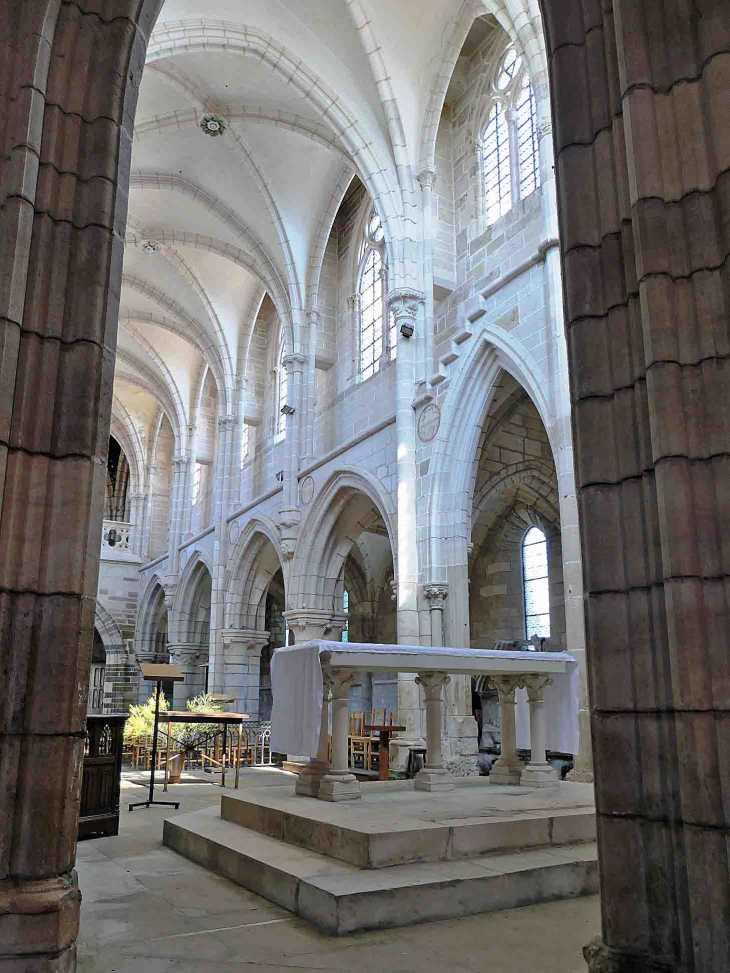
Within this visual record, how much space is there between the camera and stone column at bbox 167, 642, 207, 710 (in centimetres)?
2112

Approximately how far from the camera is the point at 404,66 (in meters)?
11.8

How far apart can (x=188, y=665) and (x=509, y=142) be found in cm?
1510

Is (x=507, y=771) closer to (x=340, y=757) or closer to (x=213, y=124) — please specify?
(x=340, y=757)

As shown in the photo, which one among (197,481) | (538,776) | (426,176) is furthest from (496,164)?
(197,481)

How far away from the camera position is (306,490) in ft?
49.3

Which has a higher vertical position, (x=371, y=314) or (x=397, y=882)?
(x=371, y=314)

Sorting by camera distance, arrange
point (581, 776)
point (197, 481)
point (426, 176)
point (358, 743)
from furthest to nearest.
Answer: point (197, 481), point (358, 743), point (426, 176), point (581, 776)

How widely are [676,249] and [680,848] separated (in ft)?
6.51

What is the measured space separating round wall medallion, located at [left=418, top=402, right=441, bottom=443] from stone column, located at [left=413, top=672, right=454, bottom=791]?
467 centimetres

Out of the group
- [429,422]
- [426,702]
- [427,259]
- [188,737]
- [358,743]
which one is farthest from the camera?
[188,737]

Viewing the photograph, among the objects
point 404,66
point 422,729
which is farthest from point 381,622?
point 404,66

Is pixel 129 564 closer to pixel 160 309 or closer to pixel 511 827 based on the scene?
pixel 160 309

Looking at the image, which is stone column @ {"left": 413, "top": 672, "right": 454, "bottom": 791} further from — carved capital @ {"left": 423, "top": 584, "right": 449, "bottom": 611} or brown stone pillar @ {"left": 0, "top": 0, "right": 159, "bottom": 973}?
brown stone pillar @ {"left": 0, "top": 0, "right": 159, "bottom": 973}

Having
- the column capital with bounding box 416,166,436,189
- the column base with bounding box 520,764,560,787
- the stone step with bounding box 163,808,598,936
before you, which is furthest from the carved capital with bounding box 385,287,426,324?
the stone step with bounding box 163,808,598,936
